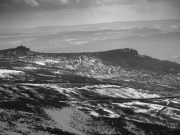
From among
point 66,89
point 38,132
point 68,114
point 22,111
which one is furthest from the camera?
point 66,89

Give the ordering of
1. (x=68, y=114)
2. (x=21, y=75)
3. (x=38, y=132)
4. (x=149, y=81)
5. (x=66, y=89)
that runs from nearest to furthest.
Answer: (x=38, y=132) < (x=68, y=114) < (x=66, y=89) < (x=21, y=75) < (x=149, y=81)

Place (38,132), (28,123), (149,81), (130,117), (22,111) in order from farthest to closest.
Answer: (149,81) < (130,117) < (22,111) < (28,123) < (38,132)

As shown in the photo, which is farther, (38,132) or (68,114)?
(68,114)

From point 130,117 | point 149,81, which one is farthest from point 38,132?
point 149,81

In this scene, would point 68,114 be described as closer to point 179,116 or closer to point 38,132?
point 38,132

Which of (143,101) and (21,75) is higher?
(21,75)

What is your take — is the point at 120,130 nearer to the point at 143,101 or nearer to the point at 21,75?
the point at 143,101

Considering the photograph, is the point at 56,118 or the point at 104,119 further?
the point at 104,119

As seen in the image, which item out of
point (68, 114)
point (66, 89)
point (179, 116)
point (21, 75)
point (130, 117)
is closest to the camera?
point (68, 114)

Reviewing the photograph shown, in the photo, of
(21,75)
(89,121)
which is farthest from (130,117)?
(21,75)
